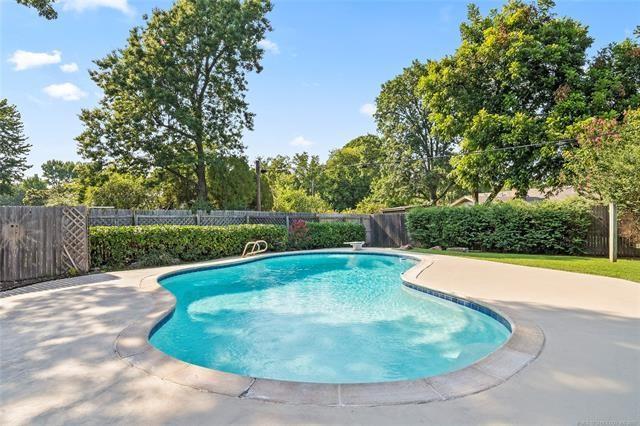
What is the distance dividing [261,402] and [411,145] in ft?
79.1

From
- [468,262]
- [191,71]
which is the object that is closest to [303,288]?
[468,262]

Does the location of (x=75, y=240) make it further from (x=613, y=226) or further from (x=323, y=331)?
(x=613, y=226)

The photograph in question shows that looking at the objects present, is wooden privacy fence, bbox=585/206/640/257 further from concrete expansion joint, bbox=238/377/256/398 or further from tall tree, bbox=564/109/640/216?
concrete expansion joint, bbox=238/377/256/398

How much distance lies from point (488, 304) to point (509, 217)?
29.2 feet

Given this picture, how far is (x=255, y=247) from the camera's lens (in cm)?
1375

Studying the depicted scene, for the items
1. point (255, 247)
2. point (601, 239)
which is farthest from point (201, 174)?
point (601, 239)

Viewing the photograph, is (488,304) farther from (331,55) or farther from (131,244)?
(331,55)

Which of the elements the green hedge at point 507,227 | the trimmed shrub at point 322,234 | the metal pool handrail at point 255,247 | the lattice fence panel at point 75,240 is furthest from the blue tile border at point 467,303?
the trimmed shrub at point 322,234

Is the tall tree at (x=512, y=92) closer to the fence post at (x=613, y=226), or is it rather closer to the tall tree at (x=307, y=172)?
the fence post at (x=613, y=226)

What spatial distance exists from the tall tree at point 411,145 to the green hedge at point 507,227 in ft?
30.8

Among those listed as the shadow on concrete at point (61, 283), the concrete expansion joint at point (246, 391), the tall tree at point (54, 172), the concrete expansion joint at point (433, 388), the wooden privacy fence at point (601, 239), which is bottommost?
the shadow on concrete at point (61, 283)

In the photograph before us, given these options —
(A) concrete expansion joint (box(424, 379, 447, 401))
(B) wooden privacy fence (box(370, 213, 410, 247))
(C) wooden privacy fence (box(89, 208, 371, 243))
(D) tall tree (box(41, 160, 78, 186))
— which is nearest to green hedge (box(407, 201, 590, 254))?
(B) wooden privacy fence (box(370, 213, 410, 247))

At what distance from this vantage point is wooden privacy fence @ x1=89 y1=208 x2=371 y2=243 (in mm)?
10898

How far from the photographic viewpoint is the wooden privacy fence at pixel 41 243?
285 inches
